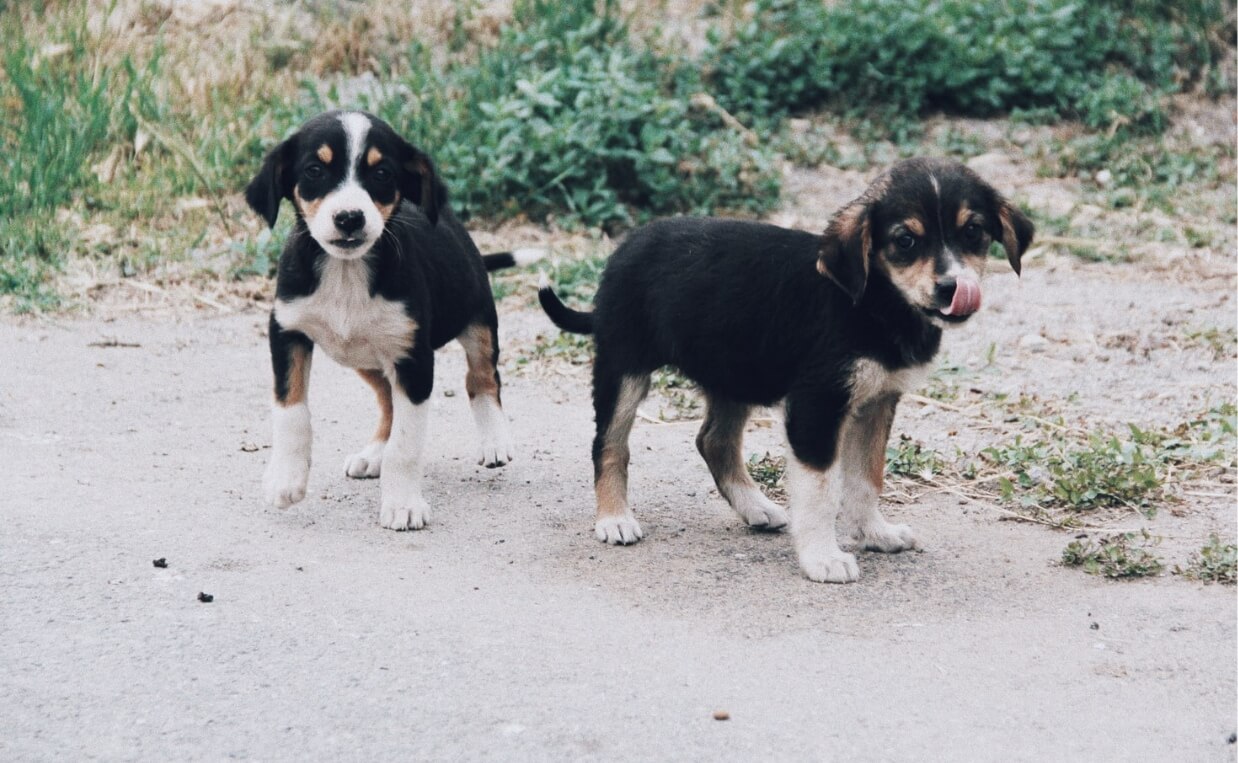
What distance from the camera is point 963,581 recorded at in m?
5.31

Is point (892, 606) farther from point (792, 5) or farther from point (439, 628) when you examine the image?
point (792, 5)

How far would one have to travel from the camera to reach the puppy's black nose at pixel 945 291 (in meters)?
4.85

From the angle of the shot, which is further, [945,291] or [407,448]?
[407,448]

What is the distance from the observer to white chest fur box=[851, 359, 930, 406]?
16.8 ft

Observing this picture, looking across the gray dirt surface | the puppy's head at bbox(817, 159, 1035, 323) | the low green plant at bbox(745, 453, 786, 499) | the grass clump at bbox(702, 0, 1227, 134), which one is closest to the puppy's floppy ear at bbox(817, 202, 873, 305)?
the puppy's head at bbox(817, 159, 1035, 323)

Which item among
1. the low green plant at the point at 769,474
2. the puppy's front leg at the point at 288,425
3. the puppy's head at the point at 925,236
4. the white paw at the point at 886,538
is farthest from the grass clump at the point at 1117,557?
the puppy's front leg at the point at 288,425

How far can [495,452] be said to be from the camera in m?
6.52

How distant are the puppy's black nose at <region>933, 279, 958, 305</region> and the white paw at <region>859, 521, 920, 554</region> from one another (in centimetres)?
106

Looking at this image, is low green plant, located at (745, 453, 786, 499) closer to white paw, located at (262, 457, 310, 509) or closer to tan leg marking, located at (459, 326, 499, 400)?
tan leg marking, located at (459, 326, 499, 400)

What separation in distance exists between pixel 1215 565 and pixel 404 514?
9.36 feet

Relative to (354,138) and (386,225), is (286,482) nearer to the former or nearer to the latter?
(386,225)

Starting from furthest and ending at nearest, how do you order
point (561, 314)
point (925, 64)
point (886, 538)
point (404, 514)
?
1. point (925, 64)
2. point (561, 314)
3. point (404, 514)
4. point (886, 538)

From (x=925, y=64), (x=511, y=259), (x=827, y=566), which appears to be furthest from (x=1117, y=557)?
(x=925, y=64)

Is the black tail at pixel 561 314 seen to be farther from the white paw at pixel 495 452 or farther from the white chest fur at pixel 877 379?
the white chest fur at pixel 877 379
